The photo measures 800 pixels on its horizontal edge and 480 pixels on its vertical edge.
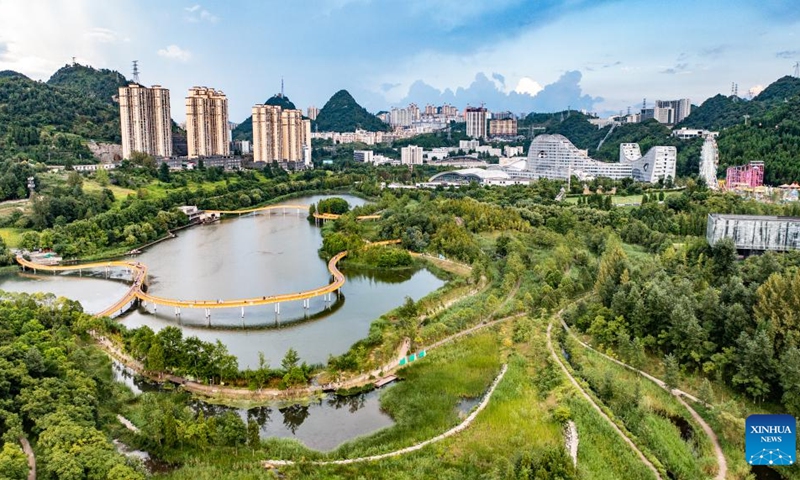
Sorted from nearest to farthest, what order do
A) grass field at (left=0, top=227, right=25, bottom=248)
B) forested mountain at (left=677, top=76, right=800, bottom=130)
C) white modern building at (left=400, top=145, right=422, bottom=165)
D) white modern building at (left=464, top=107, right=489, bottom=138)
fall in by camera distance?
1. grass field at (left=0, top=227, right=25, bottom=248)
2. forested mountain at (left=677, top=76, right=800, bottom=130)
3. white modern building at (left=400, top=145, right=422, bottom=165)
4. white modern building at (left=464, top=107, right=489, bottom=138)

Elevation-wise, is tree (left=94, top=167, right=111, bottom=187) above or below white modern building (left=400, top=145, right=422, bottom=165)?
below

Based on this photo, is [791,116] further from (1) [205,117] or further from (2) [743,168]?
(1) [205,117]

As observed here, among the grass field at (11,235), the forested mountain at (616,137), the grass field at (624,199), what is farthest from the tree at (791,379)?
the forested mountain at (616,137)

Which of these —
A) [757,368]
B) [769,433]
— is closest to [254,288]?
[757,368]

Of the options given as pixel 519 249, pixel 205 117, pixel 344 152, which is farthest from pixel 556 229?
pixel 344 152

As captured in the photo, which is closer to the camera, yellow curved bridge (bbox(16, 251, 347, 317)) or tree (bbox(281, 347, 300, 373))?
tree (bbox(281, 347, 300, 373))

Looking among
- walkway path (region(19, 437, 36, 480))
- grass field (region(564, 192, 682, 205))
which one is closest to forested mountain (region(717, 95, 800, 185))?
grass field (region(564, 192, 682, 205))

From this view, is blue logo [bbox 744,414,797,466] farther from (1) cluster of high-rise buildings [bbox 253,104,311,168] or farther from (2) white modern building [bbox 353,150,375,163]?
(2) white modern building [bbox 353,150,375,163]
